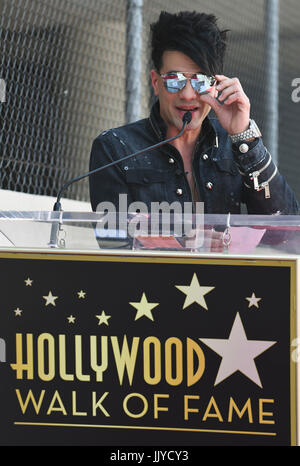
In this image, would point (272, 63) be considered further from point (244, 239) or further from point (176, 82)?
point (244, 239)

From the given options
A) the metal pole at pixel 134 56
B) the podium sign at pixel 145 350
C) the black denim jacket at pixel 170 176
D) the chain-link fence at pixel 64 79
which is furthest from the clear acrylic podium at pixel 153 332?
the metal pole at pixel 134 56

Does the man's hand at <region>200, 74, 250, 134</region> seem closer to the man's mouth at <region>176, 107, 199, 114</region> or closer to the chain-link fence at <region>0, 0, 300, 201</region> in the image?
the man's mouth at <region>176, 107, 199, 114</region>

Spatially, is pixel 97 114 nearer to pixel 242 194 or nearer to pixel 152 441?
pixel 242 194

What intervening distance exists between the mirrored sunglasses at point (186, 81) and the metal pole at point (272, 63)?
395 centimetres

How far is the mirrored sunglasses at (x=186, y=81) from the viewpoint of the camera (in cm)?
224

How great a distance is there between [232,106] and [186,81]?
0.55ft

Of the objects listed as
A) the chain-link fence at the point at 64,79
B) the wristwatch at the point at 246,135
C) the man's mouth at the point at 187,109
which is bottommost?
the wristwatch at the point at 246,135

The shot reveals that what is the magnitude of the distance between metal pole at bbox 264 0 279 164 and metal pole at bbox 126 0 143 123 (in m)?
1.59

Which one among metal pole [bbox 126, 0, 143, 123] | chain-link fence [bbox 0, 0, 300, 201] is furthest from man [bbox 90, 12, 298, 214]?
metal pole [bbox 126, 0, 143, 123]

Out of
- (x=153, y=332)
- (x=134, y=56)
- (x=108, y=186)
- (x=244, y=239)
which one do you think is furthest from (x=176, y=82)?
(x=134, y=56)

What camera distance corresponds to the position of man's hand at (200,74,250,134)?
211 centimetres

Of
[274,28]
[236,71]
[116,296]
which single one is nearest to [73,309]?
[116,296]

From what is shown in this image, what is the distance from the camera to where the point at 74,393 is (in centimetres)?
154

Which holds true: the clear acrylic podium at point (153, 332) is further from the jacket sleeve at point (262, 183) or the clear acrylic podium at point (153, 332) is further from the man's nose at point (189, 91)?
the man's nose at point (189, 91)
